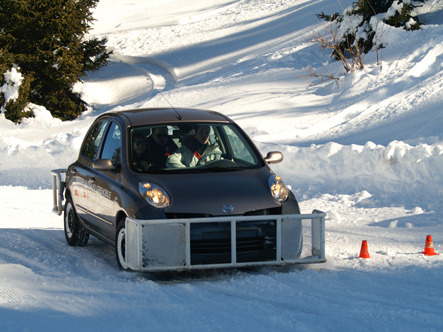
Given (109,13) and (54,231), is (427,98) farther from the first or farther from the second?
(109,13)

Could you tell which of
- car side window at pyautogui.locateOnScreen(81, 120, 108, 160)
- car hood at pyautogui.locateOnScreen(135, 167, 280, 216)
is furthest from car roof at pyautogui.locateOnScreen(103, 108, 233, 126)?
car hood at pyautogui.locateOnScreen(135, 167, 280, 216)

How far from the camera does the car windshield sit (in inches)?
304

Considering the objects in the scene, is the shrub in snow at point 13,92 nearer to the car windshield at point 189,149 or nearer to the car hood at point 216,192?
the car windshield at point 189,149

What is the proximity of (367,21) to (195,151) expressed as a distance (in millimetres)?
16975

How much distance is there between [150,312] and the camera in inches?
226

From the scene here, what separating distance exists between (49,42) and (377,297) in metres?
25.5

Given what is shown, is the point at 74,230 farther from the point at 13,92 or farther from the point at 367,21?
the point at 13,92

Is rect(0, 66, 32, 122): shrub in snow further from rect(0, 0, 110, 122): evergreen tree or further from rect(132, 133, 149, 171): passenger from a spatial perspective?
rect(132, 133, 149, 171): passenger

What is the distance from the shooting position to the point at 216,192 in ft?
23.2

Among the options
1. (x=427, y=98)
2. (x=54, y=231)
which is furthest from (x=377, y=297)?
(x=427, y=98)

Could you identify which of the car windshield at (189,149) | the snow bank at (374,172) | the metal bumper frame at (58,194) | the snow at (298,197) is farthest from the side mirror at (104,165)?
the snow bank at (374,172)

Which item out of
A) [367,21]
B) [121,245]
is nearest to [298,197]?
[121,245]

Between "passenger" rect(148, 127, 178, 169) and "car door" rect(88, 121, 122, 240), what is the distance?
330 millimetres

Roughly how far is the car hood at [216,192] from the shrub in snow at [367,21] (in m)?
15.8
